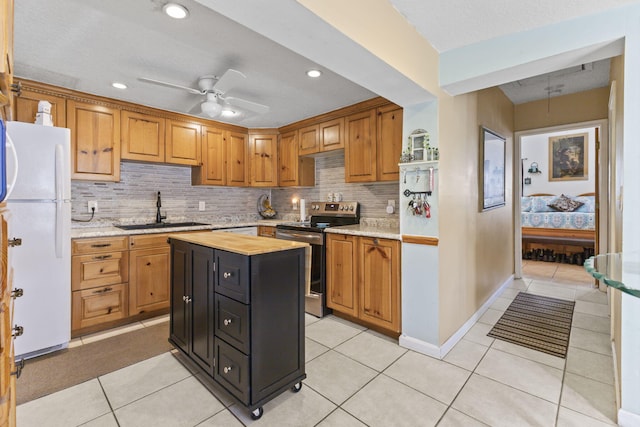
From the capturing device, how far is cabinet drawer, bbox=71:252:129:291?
2.67 meters

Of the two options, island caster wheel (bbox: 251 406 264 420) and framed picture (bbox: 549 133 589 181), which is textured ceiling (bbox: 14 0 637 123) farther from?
framed picture (bbox: 549 133 589 181)

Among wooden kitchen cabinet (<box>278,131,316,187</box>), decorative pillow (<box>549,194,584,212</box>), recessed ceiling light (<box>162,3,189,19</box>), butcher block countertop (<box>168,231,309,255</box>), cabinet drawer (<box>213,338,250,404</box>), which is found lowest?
cabinet drawer (<box>213,338,250,404</box>)

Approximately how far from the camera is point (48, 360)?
2.30 meters

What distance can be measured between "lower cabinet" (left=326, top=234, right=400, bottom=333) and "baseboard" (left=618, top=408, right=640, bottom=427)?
1.37 meters

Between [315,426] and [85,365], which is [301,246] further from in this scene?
[85,365]

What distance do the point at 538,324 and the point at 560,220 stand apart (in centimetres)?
385

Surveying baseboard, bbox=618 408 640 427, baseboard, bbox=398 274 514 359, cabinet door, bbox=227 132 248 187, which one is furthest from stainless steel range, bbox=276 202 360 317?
baseboard, bbox=618 408 640 427

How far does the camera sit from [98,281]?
2.78 meters

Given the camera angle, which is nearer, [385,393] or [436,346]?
[385,393]

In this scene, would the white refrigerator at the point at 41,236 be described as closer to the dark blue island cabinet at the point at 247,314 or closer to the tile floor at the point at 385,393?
the tile floor at the point at 385,393

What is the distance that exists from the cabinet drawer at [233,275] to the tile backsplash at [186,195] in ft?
7.04

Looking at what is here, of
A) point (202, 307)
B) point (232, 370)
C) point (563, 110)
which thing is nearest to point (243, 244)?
point (202, 307)

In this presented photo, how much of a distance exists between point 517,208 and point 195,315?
4433mm

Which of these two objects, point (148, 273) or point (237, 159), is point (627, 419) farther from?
point (237, 159)
